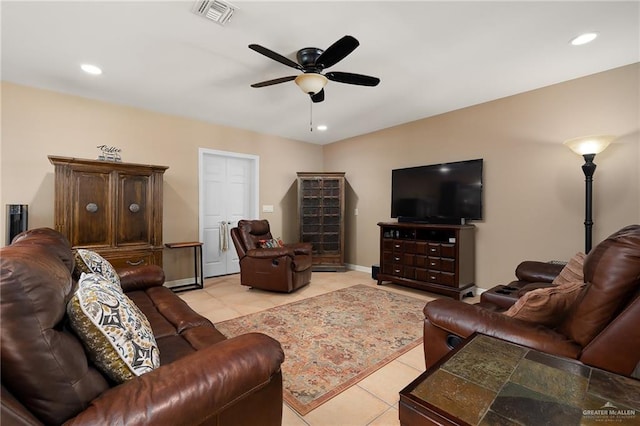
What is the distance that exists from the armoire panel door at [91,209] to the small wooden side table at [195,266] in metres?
0.84

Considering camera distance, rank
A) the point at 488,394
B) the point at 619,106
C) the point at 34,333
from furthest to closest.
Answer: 1. the point at 619,106
2. the point at 488,394
3. the point at 34,333

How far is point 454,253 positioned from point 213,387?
3403mm

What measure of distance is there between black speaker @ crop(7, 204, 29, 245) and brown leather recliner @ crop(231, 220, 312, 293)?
2.28 metres

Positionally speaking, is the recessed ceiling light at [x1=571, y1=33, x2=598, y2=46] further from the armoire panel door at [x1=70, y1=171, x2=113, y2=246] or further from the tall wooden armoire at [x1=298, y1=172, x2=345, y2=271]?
the armoire panel door at [x1=70, y1=171, x2=113, y2=246]

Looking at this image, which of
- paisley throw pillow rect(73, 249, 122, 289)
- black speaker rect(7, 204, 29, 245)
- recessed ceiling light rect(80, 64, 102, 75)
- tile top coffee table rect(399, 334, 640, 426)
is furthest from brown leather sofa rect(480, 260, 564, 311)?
black speaker rect(7, 204, 29, 245)

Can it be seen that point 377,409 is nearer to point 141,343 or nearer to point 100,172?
point 141,343

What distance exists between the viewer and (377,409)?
1677 mm

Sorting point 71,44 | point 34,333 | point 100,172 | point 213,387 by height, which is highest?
point 71,44

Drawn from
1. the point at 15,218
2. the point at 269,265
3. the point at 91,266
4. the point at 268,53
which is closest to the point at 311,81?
the point at 268,53

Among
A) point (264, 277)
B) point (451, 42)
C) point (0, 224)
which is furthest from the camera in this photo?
point (264, 277)

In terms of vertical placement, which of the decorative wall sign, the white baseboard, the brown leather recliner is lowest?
the white baseboard

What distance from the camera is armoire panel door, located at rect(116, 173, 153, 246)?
347 centimetres

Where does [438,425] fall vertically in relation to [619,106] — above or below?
below

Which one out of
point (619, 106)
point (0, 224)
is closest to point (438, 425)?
point (619, 106)
